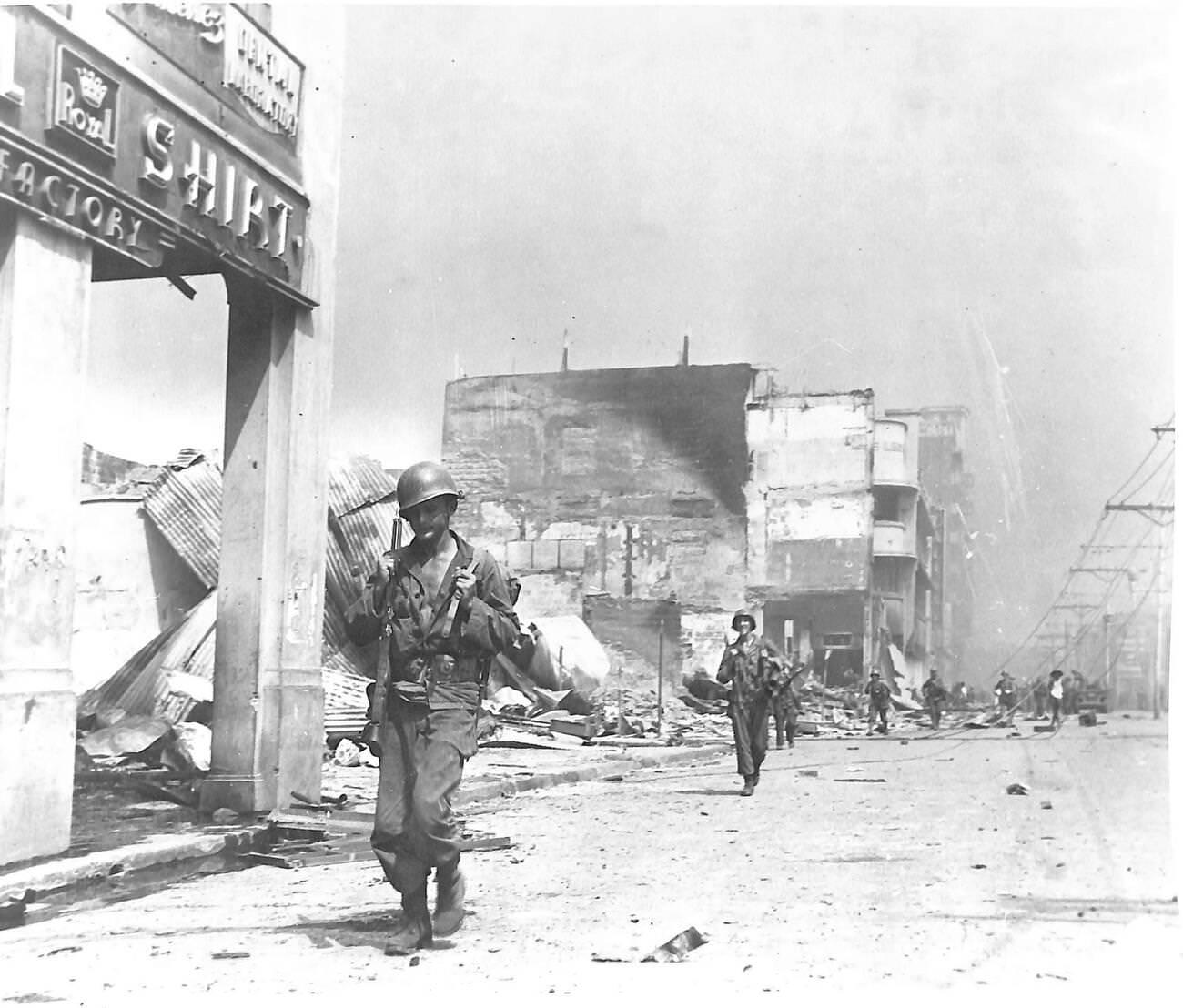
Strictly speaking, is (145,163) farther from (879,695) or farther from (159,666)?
(879,695)

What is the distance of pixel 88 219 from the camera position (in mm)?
8227

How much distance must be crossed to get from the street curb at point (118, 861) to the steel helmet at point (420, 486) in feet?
10.0

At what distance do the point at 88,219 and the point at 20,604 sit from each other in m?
2.42

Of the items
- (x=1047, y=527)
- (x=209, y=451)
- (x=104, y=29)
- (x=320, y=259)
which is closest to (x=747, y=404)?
(x=209, y=451)

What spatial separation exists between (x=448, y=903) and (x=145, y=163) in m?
5.48

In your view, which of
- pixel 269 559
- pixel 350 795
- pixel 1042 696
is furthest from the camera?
pixel 1042 696

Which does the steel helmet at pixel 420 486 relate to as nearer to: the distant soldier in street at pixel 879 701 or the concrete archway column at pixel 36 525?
the concrete archway column at pixel 36 525

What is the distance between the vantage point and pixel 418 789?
225 inches

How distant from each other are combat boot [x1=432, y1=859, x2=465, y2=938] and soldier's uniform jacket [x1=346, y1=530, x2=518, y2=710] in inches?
29.7

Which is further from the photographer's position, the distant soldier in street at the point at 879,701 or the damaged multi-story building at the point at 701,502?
the damaged multi-story building at the point at 701,502

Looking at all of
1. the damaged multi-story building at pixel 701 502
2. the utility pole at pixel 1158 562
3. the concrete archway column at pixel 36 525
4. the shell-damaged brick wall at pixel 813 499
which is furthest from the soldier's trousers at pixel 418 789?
the shell-damaged brick wall at pixel 813 499

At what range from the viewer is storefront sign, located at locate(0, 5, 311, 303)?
7.68 m

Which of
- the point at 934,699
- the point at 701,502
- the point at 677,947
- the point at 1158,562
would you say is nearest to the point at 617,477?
the point at 701,502

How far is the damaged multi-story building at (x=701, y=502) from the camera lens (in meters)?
34.4
